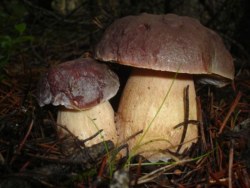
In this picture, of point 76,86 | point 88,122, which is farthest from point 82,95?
point 88,122

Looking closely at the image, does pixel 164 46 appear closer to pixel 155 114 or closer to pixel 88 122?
pixel 155 114

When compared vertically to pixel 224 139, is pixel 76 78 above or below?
above

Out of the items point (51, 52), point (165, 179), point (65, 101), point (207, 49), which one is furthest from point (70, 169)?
point (51, 52)

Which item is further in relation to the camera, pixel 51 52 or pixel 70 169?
pixel 51 52

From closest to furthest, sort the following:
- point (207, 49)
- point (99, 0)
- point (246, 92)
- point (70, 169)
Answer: point (70, 169) → point (207, 49) → point (246, 92) → point (99, 0)

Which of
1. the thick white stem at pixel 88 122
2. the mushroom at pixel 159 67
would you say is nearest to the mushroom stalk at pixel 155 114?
the mushroom at pixel 159 67

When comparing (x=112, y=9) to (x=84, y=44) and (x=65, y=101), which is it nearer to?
(x=84, y=44)

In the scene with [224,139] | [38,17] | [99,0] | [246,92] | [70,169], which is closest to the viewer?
[70,169]
